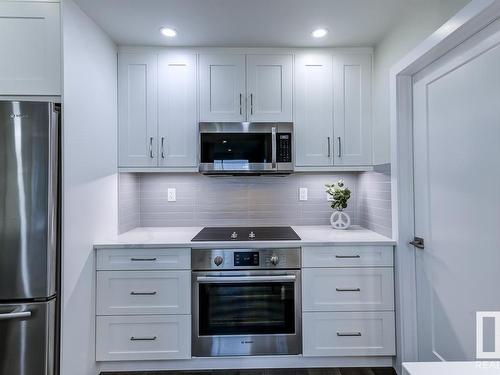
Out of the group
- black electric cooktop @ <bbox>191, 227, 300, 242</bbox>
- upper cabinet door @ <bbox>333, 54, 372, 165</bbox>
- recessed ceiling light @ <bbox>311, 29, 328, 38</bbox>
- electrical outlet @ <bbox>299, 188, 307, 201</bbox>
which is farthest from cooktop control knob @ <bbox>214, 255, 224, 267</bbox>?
recessed ceiling light @ <bbox>311, 29, 328, 38</bbox>

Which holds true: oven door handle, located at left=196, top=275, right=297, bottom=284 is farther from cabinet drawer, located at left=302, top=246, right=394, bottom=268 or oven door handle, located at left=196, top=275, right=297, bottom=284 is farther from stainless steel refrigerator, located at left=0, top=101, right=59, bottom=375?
stainless steel refrigerator, located at left=0, top=101, right=59, bottom=375

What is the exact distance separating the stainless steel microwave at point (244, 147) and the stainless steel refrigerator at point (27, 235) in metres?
0.99

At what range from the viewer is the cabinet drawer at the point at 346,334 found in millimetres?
1894

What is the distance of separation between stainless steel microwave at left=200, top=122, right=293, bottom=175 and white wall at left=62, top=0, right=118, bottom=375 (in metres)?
0.73

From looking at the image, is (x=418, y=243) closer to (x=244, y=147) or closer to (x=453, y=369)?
(x=453, y=369)

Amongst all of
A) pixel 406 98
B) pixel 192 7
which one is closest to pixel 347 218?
pixel 406 98

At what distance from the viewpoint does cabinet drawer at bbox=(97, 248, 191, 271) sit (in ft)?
6.17

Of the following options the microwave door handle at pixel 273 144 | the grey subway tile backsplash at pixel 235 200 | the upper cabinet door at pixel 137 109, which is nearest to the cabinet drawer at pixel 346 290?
the grey subway tile backsplash at pixel 235 200

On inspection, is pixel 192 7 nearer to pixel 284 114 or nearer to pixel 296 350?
pixel 284 114

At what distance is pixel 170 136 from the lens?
7.30ft

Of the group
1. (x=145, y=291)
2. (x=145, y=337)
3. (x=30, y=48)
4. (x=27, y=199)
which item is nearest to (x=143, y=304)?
(x=145, y=291)

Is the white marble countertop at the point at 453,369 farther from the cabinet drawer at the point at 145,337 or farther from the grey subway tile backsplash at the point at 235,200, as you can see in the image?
the grey subway tile backsplash at the point at 235,200

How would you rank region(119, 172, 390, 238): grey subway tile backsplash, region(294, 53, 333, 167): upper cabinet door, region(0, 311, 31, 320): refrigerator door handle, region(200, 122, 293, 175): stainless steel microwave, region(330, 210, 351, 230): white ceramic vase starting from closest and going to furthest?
region(0, 311, 31, 320): refrigerator door handle < region(200, 122, 293, 175): stainless steel microwave < region(294, 53, 333, 167): upper cabinet door < region(330, 210, 351, 230): white ceramic vase < region(119, 172, 390, 238): grey subway tile backsplash

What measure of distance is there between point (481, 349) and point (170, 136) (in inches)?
92.0
